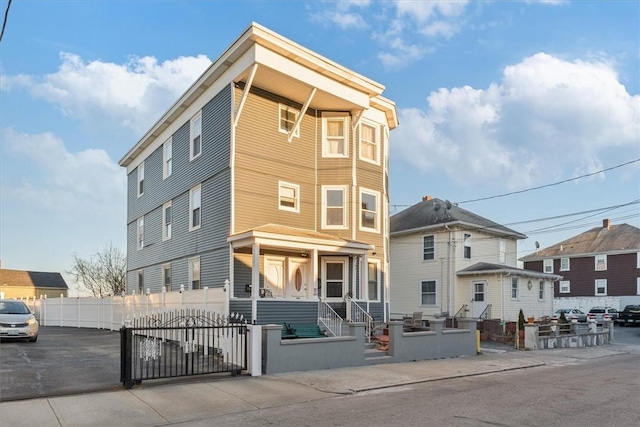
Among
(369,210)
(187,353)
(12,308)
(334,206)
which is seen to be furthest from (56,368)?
(369,210)

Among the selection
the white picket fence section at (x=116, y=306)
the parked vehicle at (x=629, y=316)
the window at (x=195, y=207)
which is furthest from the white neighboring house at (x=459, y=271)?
Answer: the white picket fence section at (x=116, y=306)

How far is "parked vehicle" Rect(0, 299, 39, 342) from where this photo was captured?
16.2 m

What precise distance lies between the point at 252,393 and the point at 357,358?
460 centimetres

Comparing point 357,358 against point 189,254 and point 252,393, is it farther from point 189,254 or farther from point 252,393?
point 189,254

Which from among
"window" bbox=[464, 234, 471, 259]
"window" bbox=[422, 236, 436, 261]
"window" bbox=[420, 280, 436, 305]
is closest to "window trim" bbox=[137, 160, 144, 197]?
"window" bbox=[422, 236, 436, 261]

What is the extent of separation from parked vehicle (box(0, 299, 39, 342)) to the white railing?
9.26m

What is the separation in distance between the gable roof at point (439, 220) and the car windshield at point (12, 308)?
2094cm

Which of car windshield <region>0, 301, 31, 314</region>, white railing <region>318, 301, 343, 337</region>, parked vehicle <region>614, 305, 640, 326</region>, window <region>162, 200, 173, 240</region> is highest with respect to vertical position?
window <region>162, 200, 173, 240</region>

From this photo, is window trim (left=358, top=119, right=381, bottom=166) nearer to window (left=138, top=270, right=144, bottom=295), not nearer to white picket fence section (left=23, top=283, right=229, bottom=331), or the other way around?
white picket fence section (left=23, top=283, right=229, bottom=331)

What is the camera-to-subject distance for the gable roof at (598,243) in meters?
45.9

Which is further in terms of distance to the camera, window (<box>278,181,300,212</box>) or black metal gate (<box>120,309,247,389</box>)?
window (<box>278,181,300,212</box>)

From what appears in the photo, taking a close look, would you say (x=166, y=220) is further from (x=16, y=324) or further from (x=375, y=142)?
(x=375, y=142)

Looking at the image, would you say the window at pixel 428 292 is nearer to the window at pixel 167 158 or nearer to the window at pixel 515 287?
the window at pixel 515 287

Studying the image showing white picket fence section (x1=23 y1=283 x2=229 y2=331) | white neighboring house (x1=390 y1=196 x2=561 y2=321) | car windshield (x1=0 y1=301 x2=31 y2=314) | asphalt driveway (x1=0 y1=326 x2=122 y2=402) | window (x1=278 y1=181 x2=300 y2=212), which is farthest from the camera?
white neighboring house (x1=390 y1=196 x2=561 y2=321)
